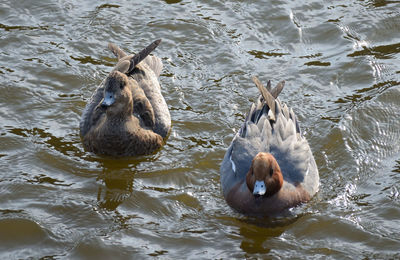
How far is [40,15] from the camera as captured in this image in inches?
491

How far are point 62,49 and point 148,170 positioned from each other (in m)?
3.20

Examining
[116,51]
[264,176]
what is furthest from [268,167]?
[116,51]

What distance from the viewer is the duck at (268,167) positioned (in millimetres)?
8492

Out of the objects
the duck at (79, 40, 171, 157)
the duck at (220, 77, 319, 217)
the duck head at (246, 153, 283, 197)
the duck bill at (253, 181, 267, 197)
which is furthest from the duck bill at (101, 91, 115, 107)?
the duck bill at (253, 181, 267, 197)

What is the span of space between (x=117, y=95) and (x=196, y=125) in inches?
48.6

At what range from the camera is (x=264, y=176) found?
8.34 meters

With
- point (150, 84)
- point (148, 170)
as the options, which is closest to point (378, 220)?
point (148, 170)

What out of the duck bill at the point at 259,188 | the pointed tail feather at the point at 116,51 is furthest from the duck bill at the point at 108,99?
the duck bill at the point at 259,188

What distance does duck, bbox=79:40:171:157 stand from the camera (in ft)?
31.9

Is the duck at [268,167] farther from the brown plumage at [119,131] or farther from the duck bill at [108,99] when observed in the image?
the duck bill at [108,99]

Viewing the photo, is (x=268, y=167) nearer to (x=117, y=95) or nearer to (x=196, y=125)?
(x=196, y=125)

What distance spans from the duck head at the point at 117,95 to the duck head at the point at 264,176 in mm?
2174

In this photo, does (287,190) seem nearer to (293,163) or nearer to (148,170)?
(293,163)

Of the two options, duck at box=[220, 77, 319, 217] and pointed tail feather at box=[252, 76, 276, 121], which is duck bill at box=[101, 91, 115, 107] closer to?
duck at box=[220, 77, 319, 217]
